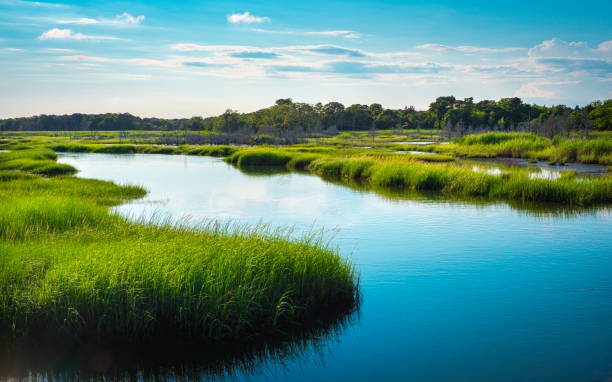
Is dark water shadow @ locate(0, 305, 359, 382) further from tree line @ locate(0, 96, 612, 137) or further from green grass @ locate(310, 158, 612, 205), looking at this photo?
tree line @ locate(0, 96, 612, 137)

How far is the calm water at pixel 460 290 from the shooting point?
7.71 meters

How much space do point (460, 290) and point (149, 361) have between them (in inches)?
286

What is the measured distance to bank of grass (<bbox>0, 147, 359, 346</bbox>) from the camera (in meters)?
7.67

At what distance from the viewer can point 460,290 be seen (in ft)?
36.7

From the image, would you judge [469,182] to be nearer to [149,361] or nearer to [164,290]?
[164,290]

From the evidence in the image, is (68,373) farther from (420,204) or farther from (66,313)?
(420,204)

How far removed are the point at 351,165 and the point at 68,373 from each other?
30.1 meters

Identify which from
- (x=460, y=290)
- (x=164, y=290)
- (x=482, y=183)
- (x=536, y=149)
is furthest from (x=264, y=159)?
(x=164, y=290)

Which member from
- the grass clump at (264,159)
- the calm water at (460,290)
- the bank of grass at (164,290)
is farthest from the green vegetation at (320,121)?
the bank of grass at (164,290)

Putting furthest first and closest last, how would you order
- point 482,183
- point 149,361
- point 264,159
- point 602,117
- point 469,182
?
Result: point 602,117
point 264,159
point 469,182
point 482,183
point 149,361

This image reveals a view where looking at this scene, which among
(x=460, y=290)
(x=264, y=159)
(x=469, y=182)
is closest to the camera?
(x=460, y=290)

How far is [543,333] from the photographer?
8.88 m

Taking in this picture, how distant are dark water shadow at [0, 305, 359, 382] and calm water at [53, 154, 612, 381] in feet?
0.68

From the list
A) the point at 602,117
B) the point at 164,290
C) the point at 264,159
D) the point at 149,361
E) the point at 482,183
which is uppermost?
the point at 602,117
